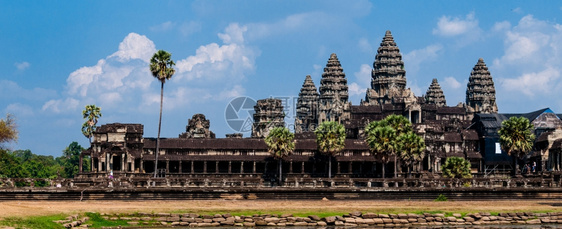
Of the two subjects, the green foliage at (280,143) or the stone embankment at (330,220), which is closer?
the stone embankment at (330,220)

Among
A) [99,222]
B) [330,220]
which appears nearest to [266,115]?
[330,220]

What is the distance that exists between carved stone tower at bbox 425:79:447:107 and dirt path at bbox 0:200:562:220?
120 meters

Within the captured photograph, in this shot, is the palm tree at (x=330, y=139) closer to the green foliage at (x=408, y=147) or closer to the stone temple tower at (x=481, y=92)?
the green foliage at (x=408, y=147)

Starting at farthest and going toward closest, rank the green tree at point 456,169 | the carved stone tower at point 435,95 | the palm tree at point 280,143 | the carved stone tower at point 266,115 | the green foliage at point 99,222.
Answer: the carved stone tower at point 435,95 < the carved stone tower at point 266,115 < the palm tree at point 280,143 < the green tree at point 456,169 < the green foliage at point 99,222

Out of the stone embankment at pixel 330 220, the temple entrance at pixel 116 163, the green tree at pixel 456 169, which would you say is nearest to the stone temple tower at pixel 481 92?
the green tree at pixel 456 169

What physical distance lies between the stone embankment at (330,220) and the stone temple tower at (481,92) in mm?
123213

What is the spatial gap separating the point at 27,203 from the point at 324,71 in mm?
119342

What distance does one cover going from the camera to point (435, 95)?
190 meters

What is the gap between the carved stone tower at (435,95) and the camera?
18850 centimetres

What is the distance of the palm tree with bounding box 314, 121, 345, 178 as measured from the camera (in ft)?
338

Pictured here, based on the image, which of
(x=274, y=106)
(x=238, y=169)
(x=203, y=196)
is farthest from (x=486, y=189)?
(x=274, y=106)

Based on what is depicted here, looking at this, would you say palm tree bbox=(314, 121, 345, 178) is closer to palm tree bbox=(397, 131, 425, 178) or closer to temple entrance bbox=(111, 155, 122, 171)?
palm tree bbox=(397, 131, 425, 178)

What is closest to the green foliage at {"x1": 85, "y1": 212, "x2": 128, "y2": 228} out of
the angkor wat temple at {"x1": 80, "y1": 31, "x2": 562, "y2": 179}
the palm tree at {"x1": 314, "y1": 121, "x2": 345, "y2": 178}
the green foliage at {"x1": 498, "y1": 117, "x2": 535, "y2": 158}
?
the angkor wat temple at {"x1": 80, "y1": 31, "x2": 562, "y2": 179}

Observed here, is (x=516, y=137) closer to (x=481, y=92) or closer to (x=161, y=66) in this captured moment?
(x=161, y=66)
